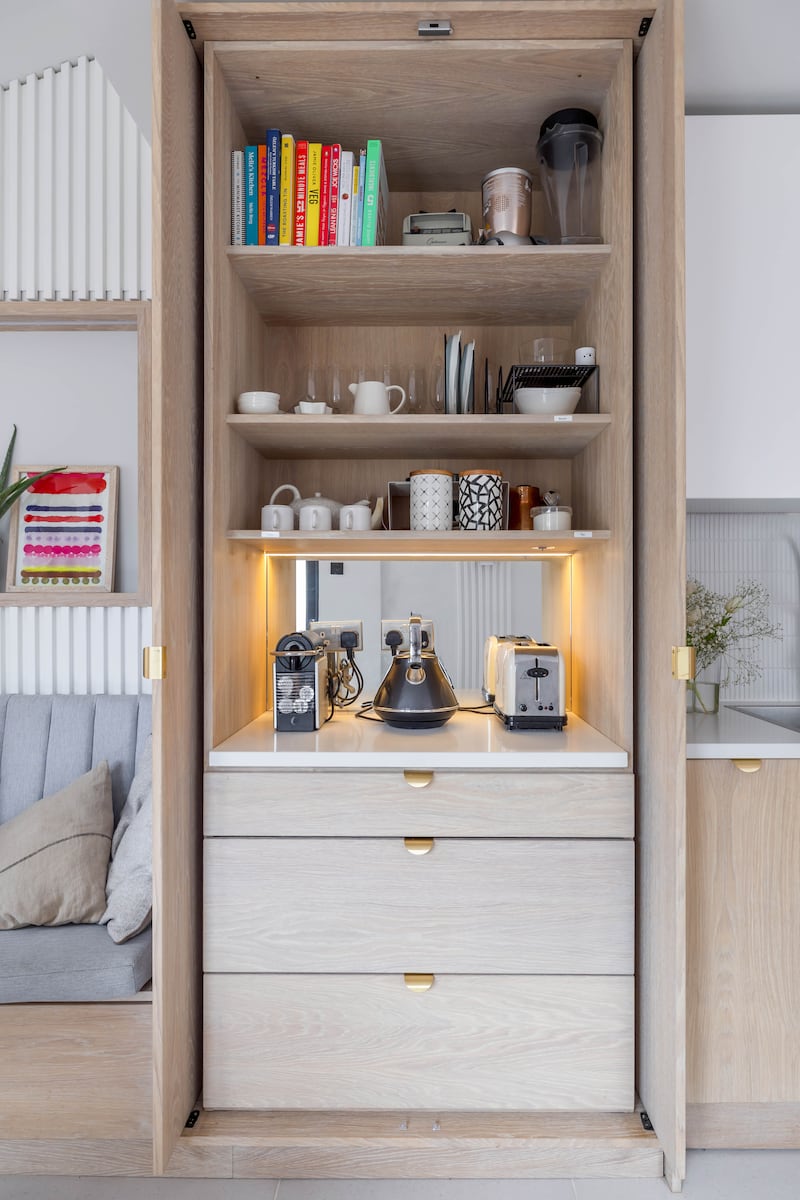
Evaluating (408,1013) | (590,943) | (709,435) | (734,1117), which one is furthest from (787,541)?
(408,1013)

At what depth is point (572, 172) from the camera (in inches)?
67.4

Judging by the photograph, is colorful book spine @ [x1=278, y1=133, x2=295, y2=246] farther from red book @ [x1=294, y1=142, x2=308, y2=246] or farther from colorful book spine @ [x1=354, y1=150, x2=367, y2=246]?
colorful book spine @ [x1=354, y1=150, x2=367, y2=246]

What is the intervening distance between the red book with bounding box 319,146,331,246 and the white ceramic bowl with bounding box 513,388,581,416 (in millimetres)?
570

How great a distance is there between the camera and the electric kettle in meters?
1.72

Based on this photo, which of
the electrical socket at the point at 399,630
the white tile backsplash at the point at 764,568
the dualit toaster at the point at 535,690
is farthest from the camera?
the white tile backsplash at the point at 764,568

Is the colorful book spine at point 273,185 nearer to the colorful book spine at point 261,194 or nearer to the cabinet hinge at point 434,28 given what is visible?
the colorful book spine at point 261,194

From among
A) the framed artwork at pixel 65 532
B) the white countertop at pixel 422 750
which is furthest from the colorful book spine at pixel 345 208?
the white countertop at pixel 422 750

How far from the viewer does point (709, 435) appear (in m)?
1.67

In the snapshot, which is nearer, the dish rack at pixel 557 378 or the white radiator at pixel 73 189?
the dish rack at pixel 557 378

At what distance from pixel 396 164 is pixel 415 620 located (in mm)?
1171

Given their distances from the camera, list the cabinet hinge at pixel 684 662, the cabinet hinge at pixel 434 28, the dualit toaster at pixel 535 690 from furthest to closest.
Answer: the dualit toaster at pixel 535 690, the cabinet hinge at pixel 434 28, the cabinet hinge at pixel 684 662

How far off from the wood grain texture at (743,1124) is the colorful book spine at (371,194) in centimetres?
198

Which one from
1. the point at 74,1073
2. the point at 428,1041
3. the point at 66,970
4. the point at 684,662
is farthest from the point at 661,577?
the point at 74,1073

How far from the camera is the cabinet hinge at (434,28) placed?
147 cm
